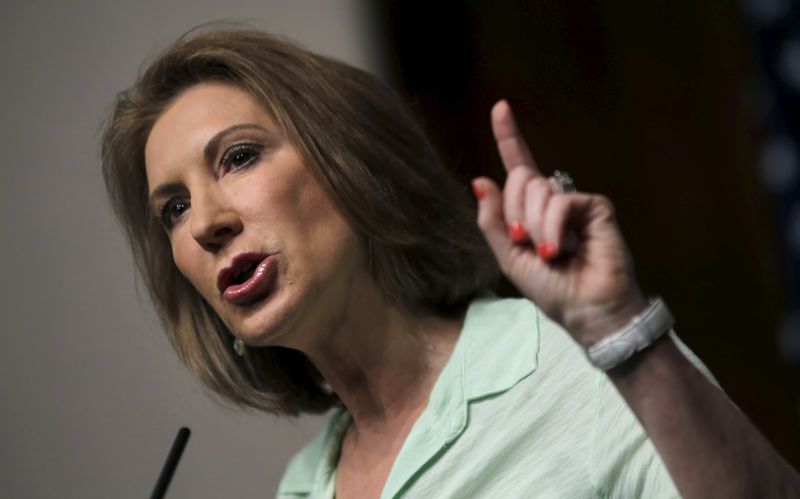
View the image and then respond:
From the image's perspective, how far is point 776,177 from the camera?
4.64 ft

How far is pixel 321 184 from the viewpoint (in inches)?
42.1

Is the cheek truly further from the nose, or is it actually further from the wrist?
the wrist

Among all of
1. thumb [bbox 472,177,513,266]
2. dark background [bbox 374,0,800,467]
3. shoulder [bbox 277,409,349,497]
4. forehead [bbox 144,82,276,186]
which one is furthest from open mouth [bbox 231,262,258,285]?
dark background [bbox 374,0,800,467]

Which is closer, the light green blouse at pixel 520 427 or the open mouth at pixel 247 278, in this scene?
the light green blouse at pixel 520 427

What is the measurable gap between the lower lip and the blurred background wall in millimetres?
446

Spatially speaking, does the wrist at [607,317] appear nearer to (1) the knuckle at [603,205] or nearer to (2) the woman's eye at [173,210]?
(1) the knuckle at [603,205]

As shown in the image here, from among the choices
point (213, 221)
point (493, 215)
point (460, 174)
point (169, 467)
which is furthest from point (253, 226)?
point (460, 174)

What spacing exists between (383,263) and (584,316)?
1.37 ft

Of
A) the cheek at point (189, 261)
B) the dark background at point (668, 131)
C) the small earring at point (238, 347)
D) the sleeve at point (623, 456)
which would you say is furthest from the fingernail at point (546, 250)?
the dark background at point (668, 131)

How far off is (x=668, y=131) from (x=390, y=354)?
0.57m

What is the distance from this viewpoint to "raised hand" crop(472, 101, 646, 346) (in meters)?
0.70

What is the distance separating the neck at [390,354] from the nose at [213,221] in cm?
14

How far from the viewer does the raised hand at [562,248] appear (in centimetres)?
70

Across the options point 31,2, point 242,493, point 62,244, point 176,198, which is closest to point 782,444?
point 242,493
